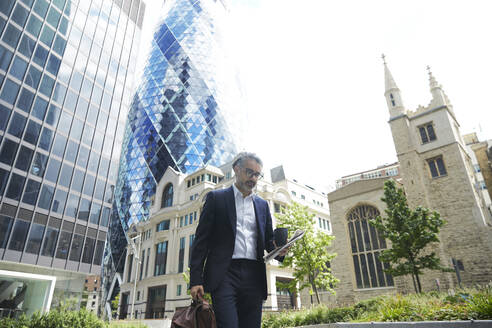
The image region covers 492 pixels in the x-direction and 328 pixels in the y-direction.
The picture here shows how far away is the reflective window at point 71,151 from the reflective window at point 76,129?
858 mm

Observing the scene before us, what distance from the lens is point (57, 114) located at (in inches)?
1417

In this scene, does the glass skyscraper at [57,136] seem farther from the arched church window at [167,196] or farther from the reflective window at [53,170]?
the arched church window at [167,196]

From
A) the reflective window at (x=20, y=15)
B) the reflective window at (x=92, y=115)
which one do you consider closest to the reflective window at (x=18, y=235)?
the reflective window at (x=92, y=115)

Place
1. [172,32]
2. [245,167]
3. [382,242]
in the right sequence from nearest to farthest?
[245,167] → [382,242] → [172,32]

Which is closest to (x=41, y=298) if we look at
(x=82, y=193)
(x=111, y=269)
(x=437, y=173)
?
(x=82, y=193)

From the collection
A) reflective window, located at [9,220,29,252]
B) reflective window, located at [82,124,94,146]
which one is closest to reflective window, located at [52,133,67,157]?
reflective window, located at [82,124,94,146]

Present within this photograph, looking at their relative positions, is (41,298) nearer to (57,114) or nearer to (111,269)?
(57,114)

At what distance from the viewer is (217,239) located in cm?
353

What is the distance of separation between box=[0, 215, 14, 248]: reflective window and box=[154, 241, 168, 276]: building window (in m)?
19.8

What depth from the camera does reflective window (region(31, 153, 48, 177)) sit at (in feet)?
107

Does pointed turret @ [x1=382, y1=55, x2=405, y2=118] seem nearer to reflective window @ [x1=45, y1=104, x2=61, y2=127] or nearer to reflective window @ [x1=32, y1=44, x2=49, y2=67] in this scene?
reflective window @ [x1=45, y1=104, x2=61, y2=127]

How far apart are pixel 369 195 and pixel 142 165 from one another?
55.9 m

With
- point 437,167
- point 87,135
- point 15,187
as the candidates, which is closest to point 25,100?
point 87,135

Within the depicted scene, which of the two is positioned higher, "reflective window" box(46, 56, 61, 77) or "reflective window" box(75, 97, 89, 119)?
"reflective window" box(46, 56, 61, 77)
